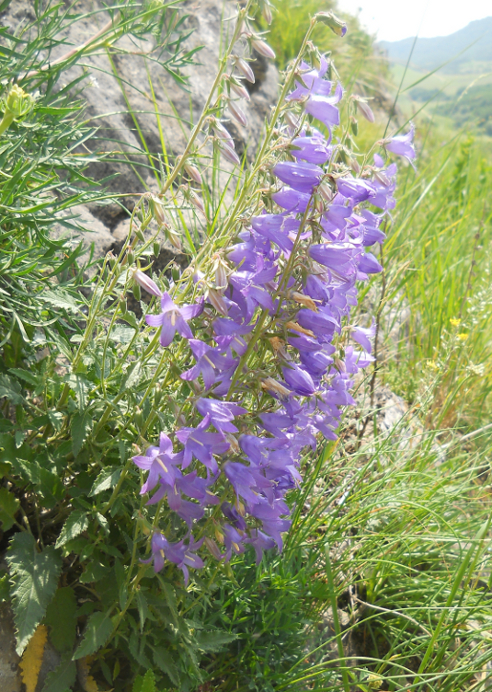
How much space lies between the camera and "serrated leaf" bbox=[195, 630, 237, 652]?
150cm

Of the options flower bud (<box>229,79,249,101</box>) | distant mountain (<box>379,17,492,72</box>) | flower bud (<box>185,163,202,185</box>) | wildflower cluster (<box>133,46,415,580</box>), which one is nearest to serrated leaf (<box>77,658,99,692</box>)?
wildflower cluster (<box>133,46,415,580</box>)

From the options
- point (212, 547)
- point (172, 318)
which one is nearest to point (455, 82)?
point (172, 318)

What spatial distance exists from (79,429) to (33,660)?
67cm

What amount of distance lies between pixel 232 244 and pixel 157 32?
4.23ft

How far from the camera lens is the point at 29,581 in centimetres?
134

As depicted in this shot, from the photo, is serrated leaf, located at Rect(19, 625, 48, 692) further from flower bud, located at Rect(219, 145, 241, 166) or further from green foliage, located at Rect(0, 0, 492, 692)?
flower bud, located at Rect(219, 145, 241, 166)

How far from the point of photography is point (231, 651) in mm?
1857

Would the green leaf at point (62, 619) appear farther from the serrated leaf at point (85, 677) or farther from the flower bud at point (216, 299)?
the flower bud at point (216, 299)

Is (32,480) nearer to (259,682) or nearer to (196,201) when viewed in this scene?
(196,201)

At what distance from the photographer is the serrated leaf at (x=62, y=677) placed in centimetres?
138

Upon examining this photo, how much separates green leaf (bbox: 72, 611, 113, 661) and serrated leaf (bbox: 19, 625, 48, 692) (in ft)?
0.65

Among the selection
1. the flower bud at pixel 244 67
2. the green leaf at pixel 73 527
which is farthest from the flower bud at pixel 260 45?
the green leaf at pixel 73 527

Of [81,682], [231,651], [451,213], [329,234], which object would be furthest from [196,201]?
[451,213]

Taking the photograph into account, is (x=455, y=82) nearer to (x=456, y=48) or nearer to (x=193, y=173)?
(x=193, y=173)
